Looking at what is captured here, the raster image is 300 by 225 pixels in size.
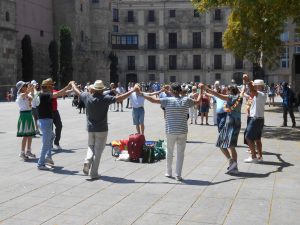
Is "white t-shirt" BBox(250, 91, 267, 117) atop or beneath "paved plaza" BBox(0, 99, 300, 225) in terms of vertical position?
atop

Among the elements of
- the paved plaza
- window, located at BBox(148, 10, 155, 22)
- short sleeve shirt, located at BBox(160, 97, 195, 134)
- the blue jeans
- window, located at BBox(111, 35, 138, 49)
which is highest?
window, located at BBox(148, 10, 155, 22)

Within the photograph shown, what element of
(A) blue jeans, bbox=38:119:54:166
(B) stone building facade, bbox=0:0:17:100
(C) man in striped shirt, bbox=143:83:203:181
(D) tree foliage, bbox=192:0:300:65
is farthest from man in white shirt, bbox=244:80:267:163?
(B) stone building facade, bbox=0:0:17:100

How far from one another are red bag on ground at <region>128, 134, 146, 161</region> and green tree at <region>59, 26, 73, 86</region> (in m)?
38.5

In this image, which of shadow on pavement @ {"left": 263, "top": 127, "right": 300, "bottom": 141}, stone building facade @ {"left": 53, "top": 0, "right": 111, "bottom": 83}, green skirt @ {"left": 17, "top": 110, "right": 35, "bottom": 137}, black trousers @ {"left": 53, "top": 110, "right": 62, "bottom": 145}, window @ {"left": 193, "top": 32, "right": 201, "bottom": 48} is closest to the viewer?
green skirt @ {"left": 17, "top": 110, "right": 35, "bottom": 137}

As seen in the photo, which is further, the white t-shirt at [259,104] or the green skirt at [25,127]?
the green skirt at [25,127]

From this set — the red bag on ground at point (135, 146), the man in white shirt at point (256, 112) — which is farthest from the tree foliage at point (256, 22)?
the red bag on ground at point (135, 146)

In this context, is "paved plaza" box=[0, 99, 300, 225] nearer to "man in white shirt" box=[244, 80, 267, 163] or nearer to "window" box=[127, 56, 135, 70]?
"man in white shirt" box=[244, 80, 267, 163]

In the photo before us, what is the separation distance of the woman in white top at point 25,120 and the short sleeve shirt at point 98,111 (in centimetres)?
264

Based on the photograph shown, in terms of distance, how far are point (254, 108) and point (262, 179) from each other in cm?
194

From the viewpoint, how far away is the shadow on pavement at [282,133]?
1491cm

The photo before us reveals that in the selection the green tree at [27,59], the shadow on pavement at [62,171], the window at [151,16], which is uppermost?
the window at [151,16]

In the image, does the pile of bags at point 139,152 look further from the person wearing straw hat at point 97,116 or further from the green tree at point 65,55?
the green tree at point 65,55

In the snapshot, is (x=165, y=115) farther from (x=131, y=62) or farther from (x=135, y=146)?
(x=131, y=62)

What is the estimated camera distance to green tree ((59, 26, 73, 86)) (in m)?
47.6
